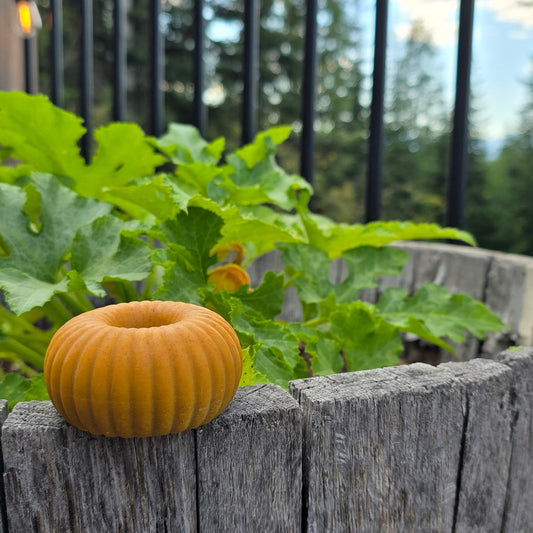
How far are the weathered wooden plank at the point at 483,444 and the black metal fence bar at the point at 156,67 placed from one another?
1573mm

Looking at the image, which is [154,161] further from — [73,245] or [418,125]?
[418,125]

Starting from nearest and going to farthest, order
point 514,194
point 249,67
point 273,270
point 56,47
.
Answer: point 273,270 < point 249,67 < point 56,47 < point 514,194

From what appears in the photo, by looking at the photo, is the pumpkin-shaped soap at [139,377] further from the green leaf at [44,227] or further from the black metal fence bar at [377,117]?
the black metal fence bar at [377,117]

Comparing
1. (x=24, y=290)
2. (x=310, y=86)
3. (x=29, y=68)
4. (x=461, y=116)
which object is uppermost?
(x=29, y=68)

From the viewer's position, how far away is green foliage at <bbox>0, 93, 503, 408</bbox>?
719 millimetres

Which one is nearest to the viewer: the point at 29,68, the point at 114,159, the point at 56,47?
the point at 114,159

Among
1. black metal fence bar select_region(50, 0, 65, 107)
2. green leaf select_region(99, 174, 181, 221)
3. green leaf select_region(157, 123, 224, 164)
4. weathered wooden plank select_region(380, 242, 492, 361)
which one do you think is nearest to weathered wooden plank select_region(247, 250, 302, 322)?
weathered wooden plank select_region(380, 242, 492, 361)

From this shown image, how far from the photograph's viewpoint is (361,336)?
2.69 feet

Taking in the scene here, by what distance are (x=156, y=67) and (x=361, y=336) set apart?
150 centimetres

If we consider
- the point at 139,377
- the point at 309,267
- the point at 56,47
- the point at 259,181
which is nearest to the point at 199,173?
the point at 259,181

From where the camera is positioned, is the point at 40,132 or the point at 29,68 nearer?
the point at 40,132

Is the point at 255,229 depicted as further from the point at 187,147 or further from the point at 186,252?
the point at 187,147

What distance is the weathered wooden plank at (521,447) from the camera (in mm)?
700

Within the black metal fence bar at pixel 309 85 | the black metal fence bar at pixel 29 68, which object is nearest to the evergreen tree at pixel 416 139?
the black metal fence bar at pixel 29 68
